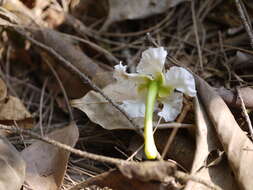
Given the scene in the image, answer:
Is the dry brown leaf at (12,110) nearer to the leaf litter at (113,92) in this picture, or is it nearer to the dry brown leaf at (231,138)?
the leaf litter at (113,92)

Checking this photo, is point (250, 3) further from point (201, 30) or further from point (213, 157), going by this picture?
point (213, 157)

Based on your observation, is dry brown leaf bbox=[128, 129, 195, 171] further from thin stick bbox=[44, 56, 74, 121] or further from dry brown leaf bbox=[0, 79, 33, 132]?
dry brown leaf bbox=[0, 79, 33, 132]

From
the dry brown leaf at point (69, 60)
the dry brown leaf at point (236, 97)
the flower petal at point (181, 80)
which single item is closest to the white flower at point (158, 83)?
the flower petal at point (181, 80)

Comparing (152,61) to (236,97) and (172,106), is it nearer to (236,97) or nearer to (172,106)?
(172,106)

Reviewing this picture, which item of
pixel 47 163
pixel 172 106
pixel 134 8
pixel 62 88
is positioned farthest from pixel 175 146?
pixel 134 8

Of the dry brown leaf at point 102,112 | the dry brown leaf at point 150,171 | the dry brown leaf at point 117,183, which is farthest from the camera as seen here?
the dry brown leaf at point 102,112

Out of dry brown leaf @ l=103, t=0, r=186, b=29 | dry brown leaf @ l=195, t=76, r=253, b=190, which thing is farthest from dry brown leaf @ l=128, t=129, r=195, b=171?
dry brown leaf @ l=103, t=0, r=186, b=29

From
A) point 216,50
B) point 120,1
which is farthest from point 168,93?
point 120,1
